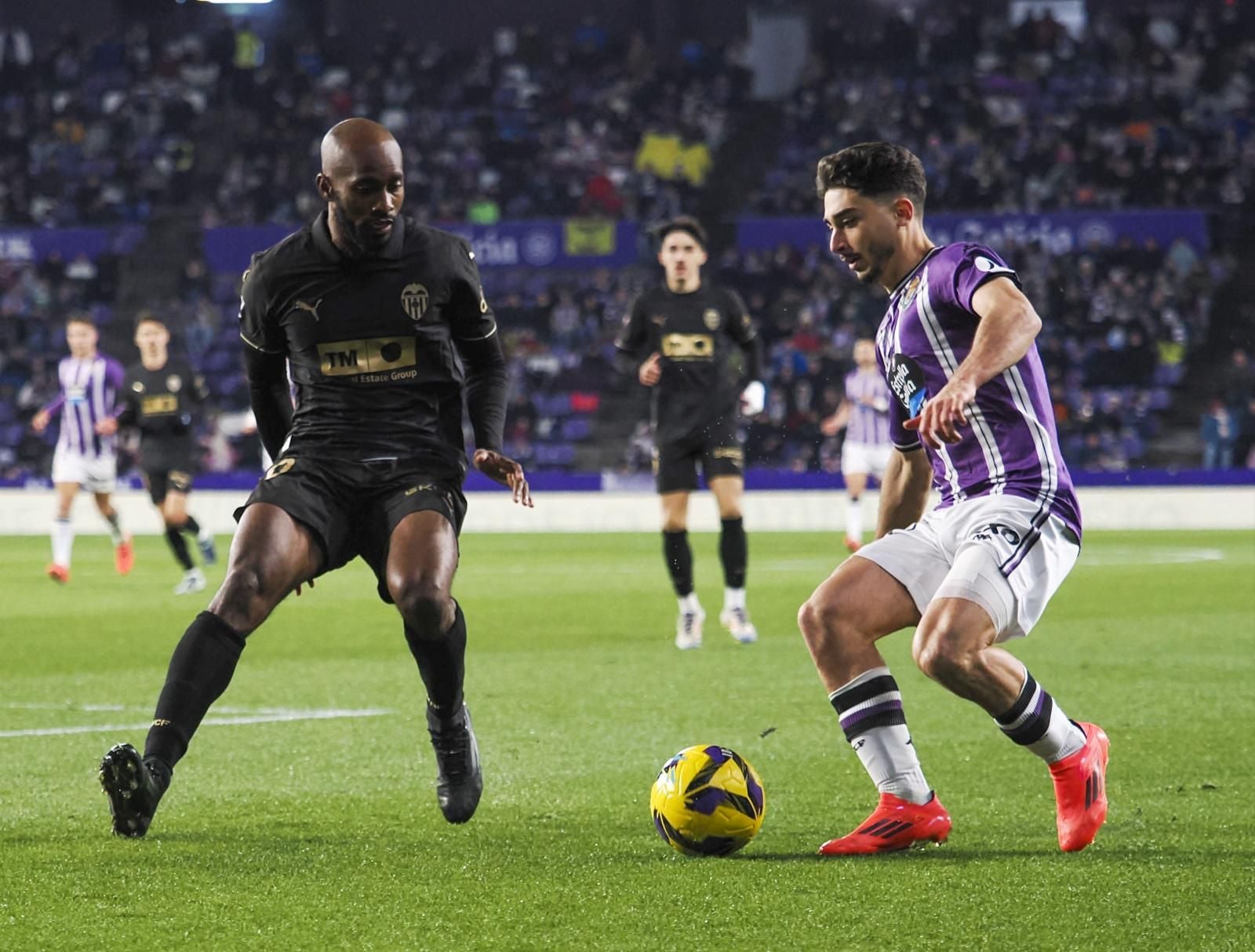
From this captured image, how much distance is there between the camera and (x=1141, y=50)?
32625 mm

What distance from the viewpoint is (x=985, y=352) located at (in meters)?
4.43

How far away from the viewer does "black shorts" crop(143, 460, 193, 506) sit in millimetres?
15547

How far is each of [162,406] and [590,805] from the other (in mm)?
11225

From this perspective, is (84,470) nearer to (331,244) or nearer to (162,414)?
(162,414)

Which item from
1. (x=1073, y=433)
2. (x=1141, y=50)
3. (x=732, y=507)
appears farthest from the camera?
(x=1141, y=50)

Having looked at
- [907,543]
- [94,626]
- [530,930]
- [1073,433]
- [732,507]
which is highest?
[907,543]

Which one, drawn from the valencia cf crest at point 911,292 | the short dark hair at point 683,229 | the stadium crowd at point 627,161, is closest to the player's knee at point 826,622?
the valencia cf crest at point 911,292

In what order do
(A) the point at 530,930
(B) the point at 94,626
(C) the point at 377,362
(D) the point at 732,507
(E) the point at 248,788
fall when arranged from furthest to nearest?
(B) the point at 94,626 < (D) the point at 732,507 < (E) the point at 248,788 < (C) the point at 377,362 < (A) the point at 530,930

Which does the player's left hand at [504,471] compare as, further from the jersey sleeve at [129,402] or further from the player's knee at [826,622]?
the jersey sleeve at [129,402]

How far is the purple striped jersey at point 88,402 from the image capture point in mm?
16938

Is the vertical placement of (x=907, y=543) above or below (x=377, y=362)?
below

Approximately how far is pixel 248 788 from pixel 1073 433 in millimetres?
21409

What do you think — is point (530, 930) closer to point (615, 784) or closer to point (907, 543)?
point (907, 543)

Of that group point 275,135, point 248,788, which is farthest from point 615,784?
point 275,135
